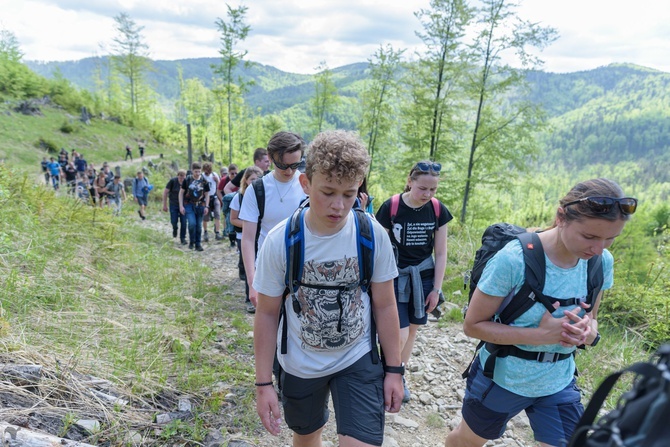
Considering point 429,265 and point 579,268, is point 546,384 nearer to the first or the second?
point 579,268

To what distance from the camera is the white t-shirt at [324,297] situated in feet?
6.18

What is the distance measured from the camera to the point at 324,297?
1.90 meters

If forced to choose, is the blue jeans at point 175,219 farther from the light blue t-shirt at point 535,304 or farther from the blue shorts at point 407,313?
the light blue t-shirt at point 535,304

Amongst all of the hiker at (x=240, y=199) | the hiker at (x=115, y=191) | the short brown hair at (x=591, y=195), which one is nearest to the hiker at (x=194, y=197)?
the hiker at (x=240, y=199)

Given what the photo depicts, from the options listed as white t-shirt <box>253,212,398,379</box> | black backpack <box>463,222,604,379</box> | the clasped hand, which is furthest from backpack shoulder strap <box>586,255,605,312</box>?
white t-shirt <box>253,212,398,379</box>

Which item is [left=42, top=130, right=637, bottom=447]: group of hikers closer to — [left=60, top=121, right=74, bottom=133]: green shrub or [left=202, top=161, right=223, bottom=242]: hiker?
[left=202, top=161, right=223, bottom=242]: hiker

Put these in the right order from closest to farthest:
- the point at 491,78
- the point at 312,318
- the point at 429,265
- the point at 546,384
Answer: the point at 312,318 < the point at 546,384 < the point at 429,265 < the point at 491,78

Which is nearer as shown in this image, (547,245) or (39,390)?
(547,245)

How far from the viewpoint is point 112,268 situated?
5930mm

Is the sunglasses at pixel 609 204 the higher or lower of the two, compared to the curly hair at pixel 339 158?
lower

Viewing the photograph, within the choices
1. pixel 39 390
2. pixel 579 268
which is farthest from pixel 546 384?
pixel 39 390

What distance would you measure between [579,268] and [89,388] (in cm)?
335

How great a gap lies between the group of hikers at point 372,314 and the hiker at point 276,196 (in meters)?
1.45

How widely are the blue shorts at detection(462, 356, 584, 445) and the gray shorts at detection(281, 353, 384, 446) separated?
616 mm
